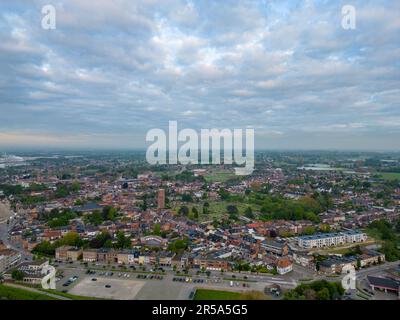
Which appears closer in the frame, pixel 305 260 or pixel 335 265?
pixel 335 265

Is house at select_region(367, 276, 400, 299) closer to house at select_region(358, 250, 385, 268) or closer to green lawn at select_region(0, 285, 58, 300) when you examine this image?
house at select_region(358, 250, 385, 268)

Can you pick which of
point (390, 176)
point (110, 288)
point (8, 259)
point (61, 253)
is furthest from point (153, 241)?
point (390, 176)

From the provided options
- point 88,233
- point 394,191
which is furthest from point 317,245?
point 394,191

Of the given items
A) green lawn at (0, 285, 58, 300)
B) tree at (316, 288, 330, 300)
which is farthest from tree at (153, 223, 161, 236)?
tree at (316, 288, 330, 300)

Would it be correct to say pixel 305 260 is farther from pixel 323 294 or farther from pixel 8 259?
pixel 8 259

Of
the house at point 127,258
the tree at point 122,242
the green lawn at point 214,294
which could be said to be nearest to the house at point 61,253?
the tree at point 122,242

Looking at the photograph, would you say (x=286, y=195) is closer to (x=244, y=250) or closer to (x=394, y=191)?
(x=394, y=191)
